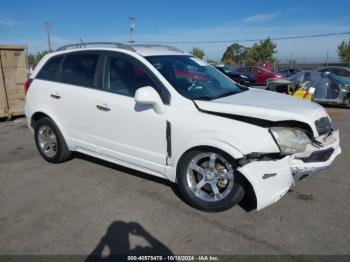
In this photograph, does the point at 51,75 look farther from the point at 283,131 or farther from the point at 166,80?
the point at 283,131

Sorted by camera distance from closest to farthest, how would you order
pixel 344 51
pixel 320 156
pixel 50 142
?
pixel 320 156 < pixel 50 142 < pixel 344 51

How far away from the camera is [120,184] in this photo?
4441 mm

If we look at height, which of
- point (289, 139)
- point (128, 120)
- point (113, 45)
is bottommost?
point (289, 139)

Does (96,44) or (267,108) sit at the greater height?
(96,44)

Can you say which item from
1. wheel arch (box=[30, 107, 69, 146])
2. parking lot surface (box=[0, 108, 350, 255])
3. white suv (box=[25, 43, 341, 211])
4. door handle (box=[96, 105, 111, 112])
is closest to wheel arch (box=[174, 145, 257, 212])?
white suv (box=[25, 43, 341, 211])

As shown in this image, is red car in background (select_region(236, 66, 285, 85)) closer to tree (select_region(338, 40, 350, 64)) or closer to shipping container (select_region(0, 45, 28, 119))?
shipping container (select_region(0, 45, 28, 119))

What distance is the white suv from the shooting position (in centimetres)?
329

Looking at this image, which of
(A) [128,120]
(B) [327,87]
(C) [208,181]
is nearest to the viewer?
(C) [208,181]

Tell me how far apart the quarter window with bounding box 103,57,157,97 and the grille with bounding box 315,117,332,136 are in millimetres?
1883

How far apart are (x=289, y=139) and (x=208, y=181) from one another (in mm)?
957

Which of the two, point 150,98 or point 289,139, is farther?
point 150,98

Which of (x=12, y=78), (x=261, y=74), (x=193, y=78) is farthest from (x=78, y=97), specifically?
(x=261, y=74)

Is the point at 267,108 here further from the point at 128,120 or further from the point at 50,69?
the point at 50,69

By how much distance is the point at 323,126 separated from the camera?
12.2 ft
